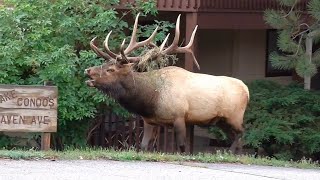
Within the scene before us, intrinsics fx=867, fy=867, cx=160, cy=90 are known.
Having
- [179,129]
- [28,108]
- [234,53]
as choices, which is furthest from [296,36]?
[28,108]

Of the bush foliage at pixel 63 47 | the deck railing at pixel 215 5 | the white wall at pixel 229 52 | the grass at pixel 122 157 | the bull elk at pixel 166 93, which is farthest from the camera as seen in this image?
the white wall at pixel 229 52

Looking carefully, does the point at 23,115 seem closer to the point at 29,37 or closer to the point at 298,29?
the point at 29,37

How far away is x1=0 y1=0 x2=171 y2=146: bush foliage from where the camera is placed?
15750 millimetres

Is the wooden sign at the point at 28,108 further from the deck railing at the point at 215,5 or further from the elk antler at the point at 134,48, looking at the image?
the deck railing at the point at 215,5

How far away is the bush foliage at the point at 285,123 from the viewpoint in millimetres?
16641

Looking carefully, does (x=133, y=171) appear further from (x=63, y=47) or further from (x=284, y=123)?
(x=284, y=123)

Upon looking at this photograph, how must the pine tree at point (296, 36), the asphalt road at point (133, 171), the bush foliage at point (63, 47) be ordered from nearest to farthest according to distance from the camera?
the asphalt road at point (133, 171)
the pine tree at point (296, 36)
the bush foliage at point (63, 47)

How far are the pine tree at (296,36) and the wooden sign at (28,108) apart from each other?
446cm

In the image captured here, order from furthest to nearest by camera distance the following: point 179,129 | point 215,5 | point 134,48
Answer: point 215,5 → point 134,48 → point 179,129

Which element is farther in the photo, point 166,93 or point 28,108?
point 166,93

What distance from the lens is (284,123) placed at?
16.9m

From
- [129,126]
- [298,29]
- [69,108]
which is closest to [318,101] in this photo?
[298,29]

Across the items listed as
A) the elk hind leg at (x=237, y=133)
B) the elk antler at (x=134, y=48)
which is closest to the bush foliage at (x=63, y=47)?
the elk antler at (x=134, y=48)

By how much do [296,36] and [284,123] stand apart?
5.85ft
